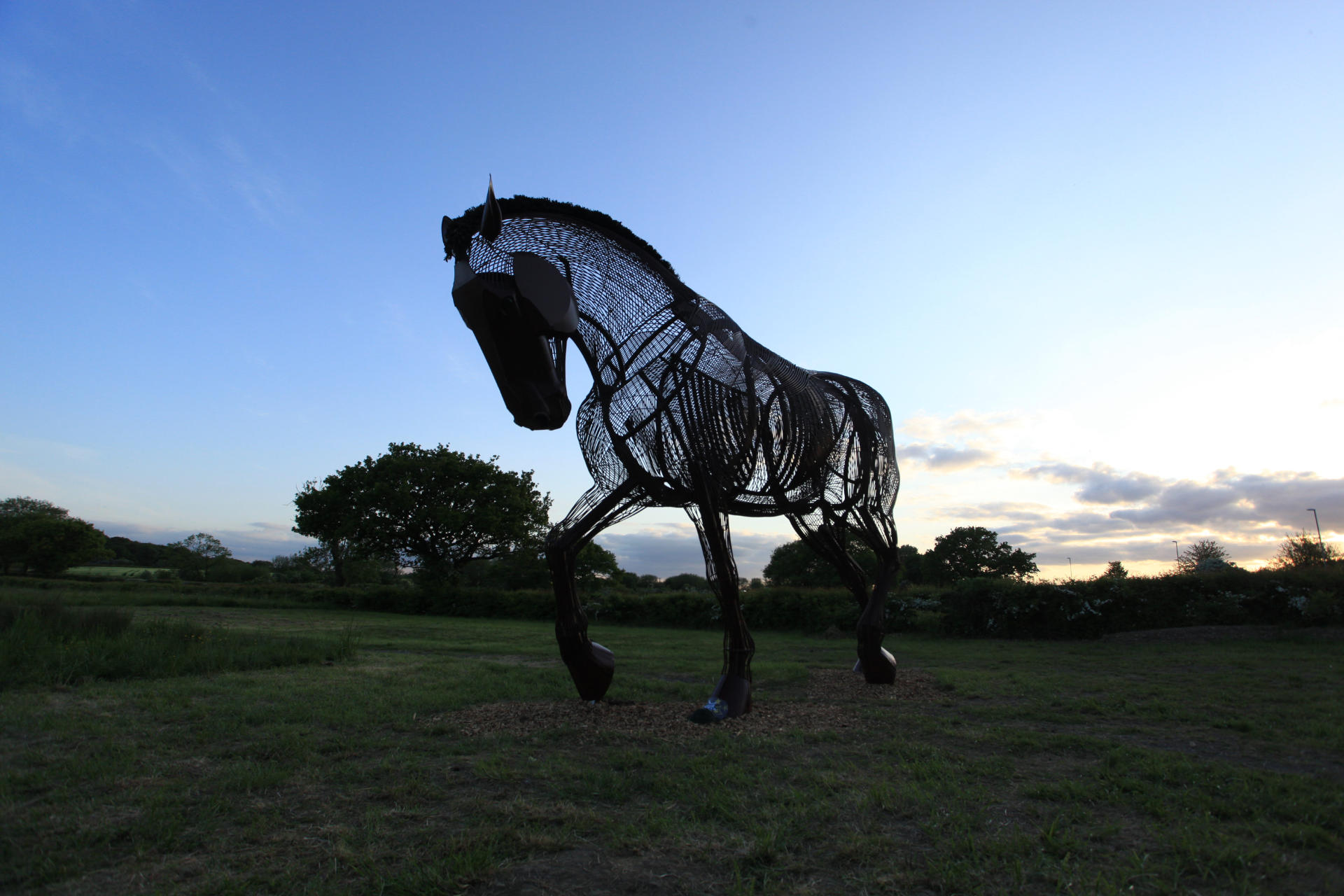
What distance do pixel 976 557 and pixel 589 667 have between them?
4117cm

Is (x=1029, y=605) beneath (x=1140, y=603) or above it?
beneath

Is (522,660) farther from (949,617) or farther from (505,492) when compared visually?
(505,492)

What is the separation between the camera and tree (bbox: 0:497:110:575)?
135ft

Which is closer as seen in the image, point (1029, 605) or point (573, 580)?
point (573, 580)

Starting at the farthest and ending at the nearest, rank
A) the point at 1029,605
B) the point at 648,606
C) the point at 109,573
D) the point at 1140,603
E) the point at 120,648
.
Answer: the point at 109,573 < the point at 648,606 < the point at 1029,605 < the point at 1140,603 < the point at 120,648

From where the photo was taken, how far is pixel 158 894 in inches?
87.2

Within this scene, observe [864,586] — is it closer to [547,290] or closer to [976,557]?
[547,290]

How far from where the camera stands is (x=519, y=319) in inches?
168

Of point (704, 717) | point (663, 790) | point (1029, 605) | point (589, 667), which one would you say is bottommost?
point (663, 790)

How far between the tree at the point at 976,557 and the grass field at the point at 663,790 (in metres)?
36.6

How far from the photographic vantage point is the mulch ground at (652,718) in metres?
4.61

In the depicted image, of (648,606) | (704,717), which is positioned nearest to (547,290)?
(704,717)

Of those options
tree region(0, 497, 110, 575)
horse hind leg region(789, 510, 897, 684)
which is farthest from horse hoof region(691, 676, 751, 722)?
tree region(0, 497, 110, 575)

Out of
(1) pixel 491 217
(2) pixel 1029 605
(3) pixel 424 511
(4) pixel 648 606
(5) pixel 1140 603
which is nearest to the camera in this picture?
(1) pixel 491 217
